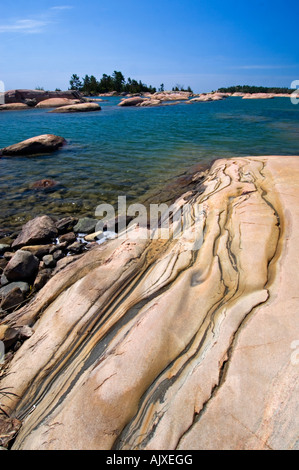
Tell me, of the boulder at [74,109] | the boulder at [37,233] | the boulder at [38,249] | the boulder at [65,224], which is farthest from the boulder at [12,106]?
the boulder at [38,249]

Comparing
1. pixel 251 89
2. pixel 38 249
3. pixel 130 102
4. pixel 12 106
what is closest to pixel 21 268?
pixel 38 249

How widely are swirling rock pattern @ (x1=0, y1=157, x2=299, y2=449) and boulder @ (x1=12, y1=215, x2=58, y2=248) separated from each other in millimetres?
1621

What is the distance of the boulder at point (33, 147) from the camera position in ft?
42.3

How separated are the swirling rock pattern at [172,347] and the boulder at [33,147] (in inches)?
438

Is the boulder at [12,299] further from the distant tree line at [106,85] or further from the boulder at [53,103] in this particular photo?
the distant tree line at [106,85]

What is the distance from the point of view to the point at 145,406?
1995 mm

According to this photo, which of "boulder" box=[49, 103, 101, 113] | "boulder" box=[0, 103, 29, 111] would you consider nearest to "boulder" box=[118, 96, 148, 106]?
"boulder" box=[49, 103, 101, 113]

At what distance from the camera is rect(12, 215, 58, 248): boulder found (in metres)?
5.33

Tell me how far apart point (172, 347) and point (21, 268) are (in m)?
3.06

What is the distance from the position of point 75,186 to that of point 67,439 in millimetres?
7529

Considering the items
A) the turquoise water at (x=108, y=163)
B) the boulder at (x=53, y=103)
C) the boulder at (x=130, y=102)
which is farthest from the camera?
the boulder at (x=130, y=102)

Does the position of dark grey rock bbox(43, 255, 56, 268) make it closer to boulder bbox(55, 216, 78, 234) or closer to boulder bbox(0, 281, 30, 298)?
boulder bbox(0, 281, 30, 298)

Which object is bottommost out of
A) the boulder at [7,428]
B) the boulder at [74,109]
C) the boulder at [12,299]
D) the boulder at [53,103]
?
the boulder at [7,428]

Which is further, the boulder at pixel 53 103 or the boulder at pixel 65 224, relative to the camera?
the boulder at pixel 53 103
